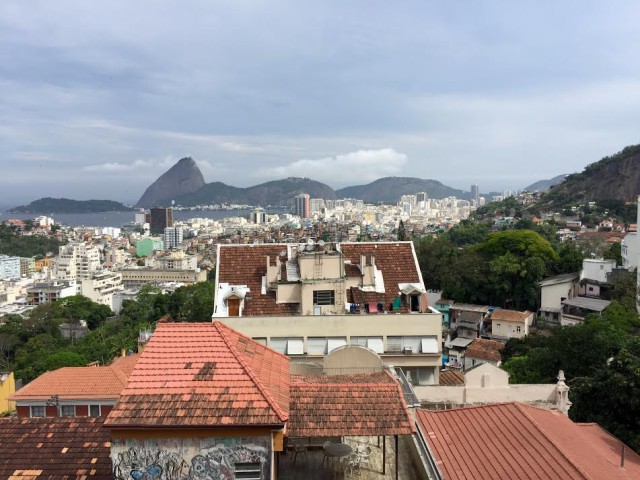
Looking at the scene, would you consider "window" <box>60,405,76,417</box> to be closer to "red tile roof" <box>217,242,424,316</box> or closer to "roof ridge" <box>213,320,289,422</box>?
"red tile roof" <box>217,242,424,316</box>

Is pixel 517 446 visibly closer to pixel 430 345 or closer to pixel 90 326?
pixel 430 345

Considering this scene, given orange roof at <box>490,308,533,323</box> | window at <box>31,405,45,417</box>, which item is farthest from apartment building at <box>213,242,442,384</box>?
orange roof at <box>490,308,533,323</box>

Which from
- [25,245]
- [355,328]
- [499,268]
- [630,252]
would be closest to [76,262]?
[25,245]

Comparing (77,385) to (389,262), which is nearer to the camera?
(389,262)

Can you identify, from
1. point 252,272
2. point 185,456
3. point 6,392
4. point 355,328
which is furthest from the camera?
point 6,392

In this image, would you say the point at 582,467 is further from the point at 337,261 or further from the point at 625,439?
the point at 337,261

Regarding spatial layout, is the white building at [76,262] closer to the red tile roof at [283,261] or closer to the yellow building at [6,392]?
the yellow building at [6,392]

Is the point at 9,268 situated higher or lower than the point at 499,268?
lower

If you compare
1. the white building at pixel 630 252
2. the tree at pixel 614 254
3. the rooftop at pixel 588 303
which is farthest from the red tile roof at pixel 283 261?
the tree at pixel 614 254
